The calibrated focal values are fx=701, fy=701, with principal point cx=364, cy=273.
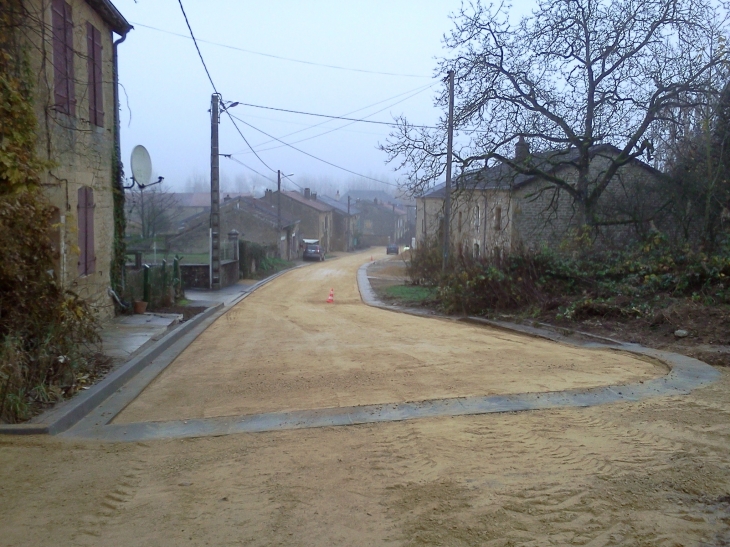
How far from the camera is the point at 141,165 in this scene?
1572 cm

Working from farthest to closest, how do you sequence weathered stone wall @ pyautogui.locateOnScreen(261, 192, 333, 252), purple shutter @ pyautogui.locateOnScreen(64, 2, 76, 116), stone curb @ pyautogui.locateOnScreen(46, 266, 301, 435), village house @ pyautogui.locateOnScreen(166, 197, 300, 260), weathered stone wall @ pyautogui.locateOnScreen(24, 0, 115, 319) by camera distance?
weathered stone wall @ pyautogui.locateOnScreen(261, 192, 333, 252) → village house @ pyautogui.locateOnScreen(166, 197, 300, 260) → purple shutter @ pyautogui.locateOnScreen(64, 2, 76, 116) → weathered stone wall @ pyautogui.locateOnScreen(24, 0, 115, 319) → stone curb @ pyautogui.locateOnScreen(46, 266, 301, 435)

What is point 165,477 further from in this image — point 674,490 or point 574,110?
point 574,110

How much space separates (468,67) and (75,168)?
44.4 feet

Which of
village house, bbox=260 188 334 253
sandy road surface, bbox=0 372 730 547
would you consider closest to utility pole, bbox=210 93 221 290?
sandy road surface, bbox=0 372 730 547

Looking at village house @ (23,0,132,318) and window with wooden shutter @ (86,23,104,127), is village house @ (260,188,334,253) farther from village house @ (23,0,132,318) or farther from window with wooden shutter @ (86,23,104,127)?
window with wooden shutter @ (86,23,104,127)

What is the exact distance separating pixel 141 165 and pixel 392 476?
1246cm

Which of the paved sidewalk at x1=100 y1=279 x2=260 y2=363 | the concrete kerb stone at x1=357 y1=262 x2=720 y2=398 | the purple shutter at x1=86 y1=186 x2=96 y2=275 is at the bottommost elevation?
the paved sidewalk at x1=100 y1=279 x2=260 y2=363

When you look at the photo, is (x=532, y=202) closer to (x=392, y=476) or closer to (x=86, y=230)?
(x=86, y=230)

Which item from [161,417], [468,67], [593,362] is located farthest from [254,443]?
[468,67]

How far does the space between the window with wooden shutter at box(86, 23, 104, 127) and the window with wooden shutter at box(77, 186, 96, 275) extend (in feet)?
4.93

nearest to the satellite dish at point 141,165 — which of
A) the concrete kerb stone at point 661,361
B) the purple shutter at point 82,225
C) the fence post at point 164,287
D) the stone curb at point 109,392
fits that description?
the purple shutter at point 82,225

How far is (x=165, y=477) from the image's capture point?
17.2 feet

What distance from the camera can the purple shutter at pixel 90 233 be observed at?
13641 millimetres

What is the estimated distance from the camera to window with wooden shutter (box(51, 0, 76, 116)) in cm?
1166
